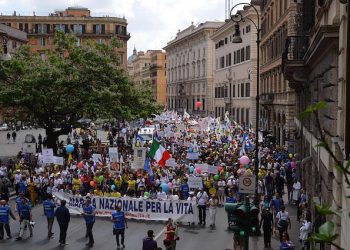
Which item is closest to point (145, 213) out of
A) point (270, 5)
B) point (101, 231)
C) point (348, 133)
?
point (101, 231)

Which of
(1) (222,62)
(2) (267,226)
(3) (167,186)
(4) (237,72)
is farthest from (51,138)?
(1) (222,62)

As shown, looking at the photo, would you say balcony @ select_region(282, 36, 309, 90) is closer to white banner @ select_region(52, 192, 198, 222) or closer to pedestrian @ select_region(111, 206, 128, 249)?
white banner @ select_region(52, 192, 198, 222)

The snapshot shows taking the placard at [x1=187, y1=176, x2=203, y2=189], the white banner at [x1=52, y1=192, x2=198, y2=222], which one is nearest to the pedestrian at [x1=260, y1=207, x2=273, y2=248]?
the white banner at [x1=52, y1=192, x2=198, y2=222]

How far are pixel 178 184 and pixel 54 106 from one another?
14.6m

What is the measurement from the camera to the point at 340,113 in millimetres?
10789

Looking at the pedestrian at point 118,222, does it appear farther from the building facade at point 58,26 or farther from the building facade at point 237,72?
the building facade at point 58,26

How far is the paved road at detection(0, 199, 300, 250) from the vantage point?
16.7 metres

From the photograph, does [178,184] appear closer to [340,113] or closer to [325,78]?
[325,78]

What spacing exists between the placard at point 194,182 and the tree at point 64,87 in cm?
1423

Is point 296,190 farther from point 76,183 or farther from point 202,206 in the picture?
point 76,183

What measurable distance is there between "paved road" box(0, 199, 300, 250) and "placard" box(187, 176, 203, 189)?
1.69m

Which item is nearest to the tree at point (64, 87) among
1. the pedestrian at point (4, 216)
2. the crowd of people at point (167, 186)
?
the crowd of people at point (167, 186)

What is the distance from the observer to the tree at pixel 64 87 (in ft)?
114

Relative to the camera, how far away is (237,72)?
72062mm
